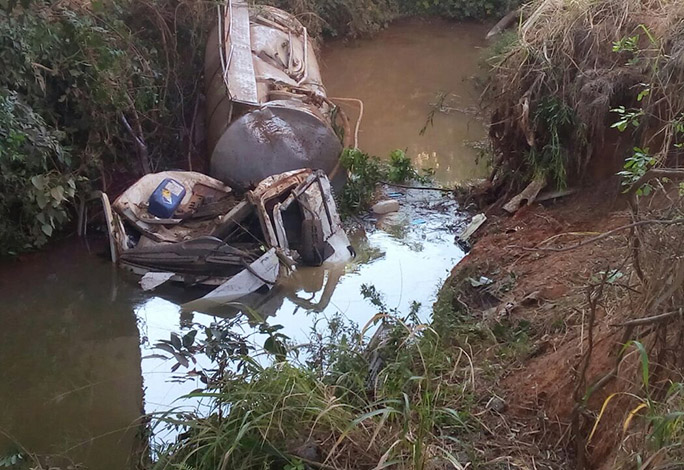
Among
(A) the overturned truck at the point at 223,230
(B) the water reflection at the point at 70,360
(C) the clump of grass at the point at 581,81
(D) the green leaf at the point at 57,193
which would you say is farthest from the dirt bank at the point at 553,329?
(D) the green leaf at the point at 57,193

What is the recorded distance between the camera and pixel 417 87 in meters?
11.0

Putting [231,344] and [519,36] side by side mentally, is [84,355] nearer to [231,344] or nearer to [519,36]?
[231,344]

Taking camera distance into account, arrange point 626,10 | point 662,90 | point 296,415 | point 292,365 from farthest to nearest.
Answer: point 626,10, point 662,90, point 292,365, point 296,415

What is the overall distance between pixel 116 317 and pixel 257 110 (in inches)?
99.0

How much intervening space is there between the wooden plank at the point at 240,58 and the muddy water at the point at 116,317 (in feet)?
5.92

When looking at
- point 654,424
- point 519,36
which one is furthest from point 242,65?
point 654,424

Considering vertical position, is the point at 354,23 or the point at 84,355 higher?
the point at 354,23

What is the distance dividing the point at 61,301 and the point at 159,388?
5.79 feet

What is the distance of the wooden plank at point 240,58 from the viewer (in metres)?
7.02

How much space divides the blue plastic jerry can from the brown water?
3.16 meters

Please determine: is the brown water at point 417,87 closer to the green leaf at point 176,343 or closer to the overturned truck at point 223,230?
the overturned truck at point 223,230

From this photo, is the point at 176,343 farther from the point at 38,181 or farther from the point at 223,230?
the point at 38,181

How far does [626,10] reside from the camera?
5.74m

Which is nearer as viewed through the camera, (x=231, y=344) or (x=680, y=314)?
(x=680, y=314)
